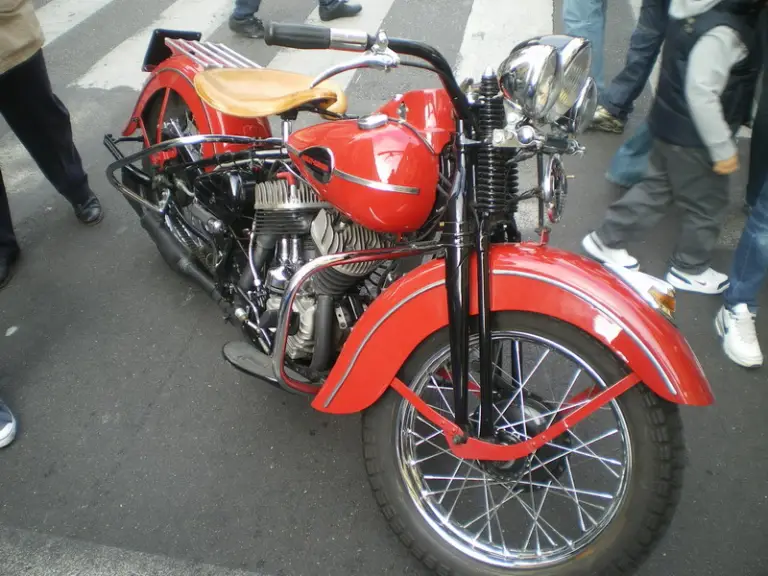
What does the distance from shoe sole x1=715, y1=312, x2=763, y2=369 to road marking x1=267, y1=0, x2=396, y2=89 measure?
297 centimetres

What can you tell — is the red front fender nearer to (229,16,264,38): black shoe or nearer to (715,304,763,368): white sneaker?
(715,304,763,368): white sneaker

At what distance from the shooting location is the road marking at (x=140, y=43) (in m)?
4.99

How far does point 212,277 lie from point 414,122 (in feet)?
4.65

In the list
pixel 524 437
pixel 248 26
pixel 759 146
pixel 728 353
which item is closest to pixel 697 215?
pixel 759 146

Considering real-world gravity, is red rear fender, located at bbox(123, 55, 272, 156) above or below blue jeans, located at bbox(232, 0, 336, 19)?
above

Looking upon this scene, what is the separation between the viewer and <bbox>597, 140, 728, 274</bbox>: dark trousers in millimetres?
2689

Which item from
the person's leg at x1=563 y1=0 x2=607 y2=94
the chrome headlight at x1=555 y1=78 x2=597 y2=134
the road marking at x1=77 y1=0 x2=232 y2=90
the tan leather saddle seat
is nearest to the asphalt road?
the person's leg at x1=563 y1=0 x2=607 y2=94

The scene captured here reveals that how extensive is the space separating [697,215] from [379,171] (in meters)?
1.87

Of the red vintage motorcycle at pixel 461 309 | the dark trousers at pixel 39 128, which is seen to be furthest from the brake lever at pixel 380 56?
the dark trousers at pixel 39 128

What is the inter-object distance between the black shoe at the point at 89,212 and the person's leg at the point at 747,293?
10.9 ft

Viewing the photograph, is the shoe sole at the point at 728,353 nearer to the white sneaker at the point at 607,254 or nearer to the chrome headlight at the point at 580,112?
the white sneaker at the point at 607,254

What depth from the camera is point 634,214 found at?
3010 millimetres

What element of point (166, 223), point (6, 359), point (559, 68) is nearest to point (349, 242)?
point (559, 68)

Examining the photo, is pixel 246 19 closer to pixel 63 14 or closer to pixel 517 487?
pixel 63 14
